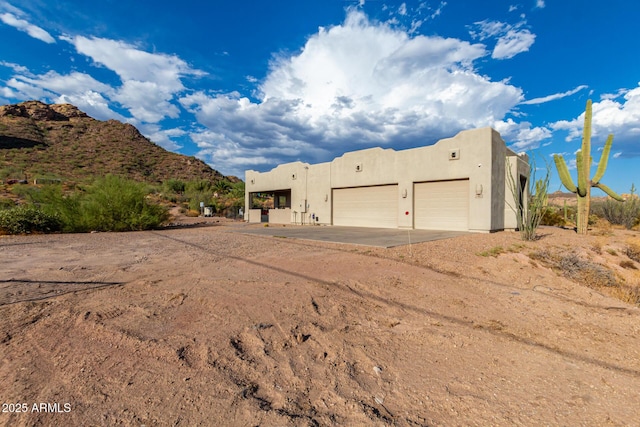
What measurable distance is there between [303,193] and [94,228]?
13.5m

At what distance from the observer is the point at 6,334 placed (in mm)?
3506

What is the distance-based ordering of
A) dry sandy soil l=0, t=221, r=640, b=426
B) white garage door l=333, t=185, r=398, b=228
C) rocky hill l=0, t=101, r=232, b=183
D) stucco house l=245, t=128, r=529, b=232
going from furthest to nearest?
rocky hill l=0, t=101, r=232, b=183 < white garage door l=333, t=185, r=398, b=228 < stucco house l=245, t=128, r=529, b=232 < dry sandy soil l=0, t=221, r=640, b=426

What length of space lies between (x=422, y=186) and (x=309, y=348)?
15920mm

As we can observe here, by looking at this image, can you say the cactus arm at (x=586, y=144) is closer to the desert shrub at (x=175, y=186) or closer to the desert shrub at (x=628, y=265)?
the desert shrub at (x=628, y=265)

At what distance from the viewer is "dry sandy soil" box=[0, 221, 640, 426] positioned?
2471 mm

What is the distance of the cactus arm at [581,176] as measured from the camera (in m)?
15.3

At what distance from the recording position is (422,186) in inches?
707

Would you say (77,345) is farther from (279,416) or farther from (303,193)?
(303,193)

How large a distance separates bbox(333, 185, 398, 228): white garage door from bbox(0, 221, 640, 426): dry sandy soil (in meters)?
12.4

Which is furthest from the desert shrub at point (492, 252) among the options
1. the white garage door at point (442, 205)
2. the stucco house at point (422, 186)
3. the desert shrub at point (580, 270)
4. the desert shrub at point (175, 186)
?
the desert shrub at point (175, 186)

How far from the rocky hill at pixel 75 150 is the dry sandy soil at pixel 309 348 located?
146 ft

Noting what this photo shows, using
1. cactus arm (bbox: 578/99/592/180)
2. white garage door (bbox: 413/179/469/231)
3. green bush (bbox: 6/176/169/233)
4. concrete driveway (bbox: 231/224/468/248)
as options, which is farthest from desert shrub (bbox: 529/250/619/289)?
green bush (bbox: 6/176/169/233)

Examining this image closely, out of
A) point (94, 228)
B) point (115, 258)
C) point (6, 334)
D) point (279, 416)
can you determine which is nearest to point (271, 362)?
point (279, 416)

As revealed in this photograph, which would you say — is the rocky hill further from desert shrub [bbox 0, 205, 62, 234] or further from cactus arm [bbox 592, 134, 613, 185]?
cactus arm [bbox 592, 134, 613, 185]
